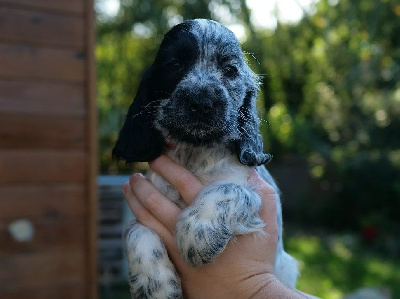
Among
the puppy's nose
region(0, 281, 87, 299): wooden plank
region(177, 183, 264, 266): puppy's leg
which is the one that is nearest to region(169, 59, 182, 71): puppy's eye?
the puppy's nose

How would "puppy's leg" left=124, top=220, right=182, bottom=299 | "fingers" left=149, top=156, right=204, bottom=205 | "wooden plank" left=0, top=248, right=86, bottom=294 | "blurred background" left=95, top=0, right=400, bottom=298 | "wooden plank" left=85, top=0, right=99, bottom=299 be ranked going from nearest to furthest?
"puppy's leg" left=124, top=220, right=182, bottom=299
"fingers" left=149, top=156, right=204, bottom=205
"wooden plank" left=0, top=248, right=86, bottom=294
"wooden plank" left=85, top=0, right=99, bottom=299
"blurred background" left=95, top=0, right=400, bottom=298

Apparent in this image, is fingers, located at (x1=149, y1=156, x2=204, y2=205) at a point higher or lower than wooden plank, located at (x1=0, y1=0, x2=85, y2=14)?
lower

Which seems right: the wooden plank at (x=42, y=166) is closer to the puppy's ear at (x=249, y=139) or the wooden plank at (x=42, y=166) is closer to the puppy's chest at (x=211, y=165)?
the puppy's chest at (x=211, y=165)

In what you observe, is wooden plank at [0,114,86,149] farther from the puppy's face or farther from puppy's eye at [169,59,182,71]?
puppy's eye at [169,59,182,71]

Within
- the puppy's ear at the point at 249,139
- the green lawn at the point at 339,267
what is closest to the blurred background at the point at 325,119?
the green lawn at the point at 339,267

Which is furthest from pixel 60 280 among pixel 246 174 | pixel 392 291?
pixel 392 291

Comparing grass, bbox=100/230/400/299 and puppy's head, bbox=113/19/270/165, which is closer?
puppy's head, bbox=113/19/270/165

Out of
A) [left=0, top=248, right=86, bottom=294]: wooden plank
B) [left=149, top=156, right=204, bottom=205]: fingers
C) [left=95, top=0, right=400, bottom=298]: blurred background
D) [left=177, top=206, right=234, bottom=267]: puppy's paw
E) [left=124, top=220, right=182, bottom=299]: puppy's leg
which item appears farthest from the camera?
[left=95, top=0, right=400, bottom=298]: blurred background
